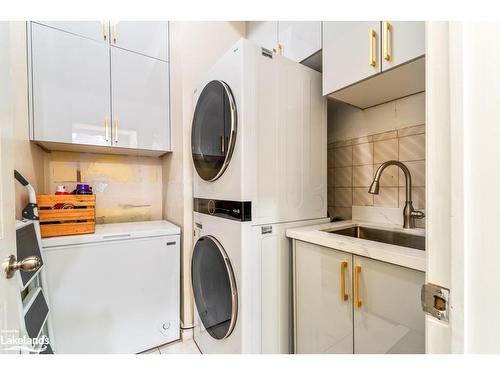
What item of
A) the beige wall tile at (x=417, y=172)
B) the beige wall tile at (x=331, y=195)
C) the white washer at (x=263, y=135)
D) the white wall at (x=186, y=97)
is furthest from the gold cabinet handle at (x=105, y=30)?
the beige wall tile at (x=417, y=172)

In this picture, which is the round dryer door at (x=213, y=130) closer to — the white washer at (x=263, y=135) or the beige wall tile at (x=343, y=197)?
the white washer at (x=263, y=135)

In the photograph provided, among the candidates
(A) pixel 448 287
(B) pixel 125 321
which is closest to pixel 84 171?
(B) pixel 125 321

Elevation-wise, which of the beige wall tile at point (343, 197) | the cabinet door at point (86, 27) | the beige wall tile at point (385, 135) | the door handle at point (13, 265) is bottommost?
the door handle at point (13, 265)

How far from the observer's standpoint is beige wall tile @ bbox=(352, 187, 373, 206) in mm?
1535

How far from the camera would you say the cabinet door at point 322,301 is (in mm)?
974

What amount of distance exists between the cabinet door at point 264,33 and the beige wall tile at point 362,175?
1.11 m

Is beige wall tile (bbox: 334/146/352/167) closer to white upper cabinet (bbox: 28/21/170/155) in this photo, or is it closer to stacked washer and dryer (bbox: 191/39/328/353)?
stacked washer and dryer (bbox: 191/39/328/353)

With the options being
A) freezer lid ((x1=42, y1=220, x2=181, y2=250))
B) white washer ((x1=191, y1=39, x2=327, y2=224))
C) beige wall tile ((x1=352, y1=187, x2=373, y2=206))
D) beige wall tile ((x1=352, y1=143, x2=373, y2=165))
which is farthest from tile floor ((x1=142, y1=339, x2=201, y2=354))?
beige wall tile ((x1=352, y1=143, x2=373, y2=165))

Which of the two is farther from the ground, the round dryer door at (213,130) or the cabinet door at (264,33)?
the cabinet door at (264,33)

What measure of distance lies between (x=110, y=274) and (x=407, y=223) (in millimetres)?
1854

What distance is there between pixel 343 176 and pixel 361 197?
213mm

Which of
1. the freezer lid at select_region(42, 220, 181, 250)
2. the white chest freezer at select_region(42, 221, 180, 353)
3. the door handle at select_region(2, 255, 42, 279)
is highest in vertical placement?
the door handle at select_region(2, 255, 42, 279)

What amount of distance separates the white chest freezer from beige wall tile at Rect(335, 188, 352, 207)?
4.13 ft
